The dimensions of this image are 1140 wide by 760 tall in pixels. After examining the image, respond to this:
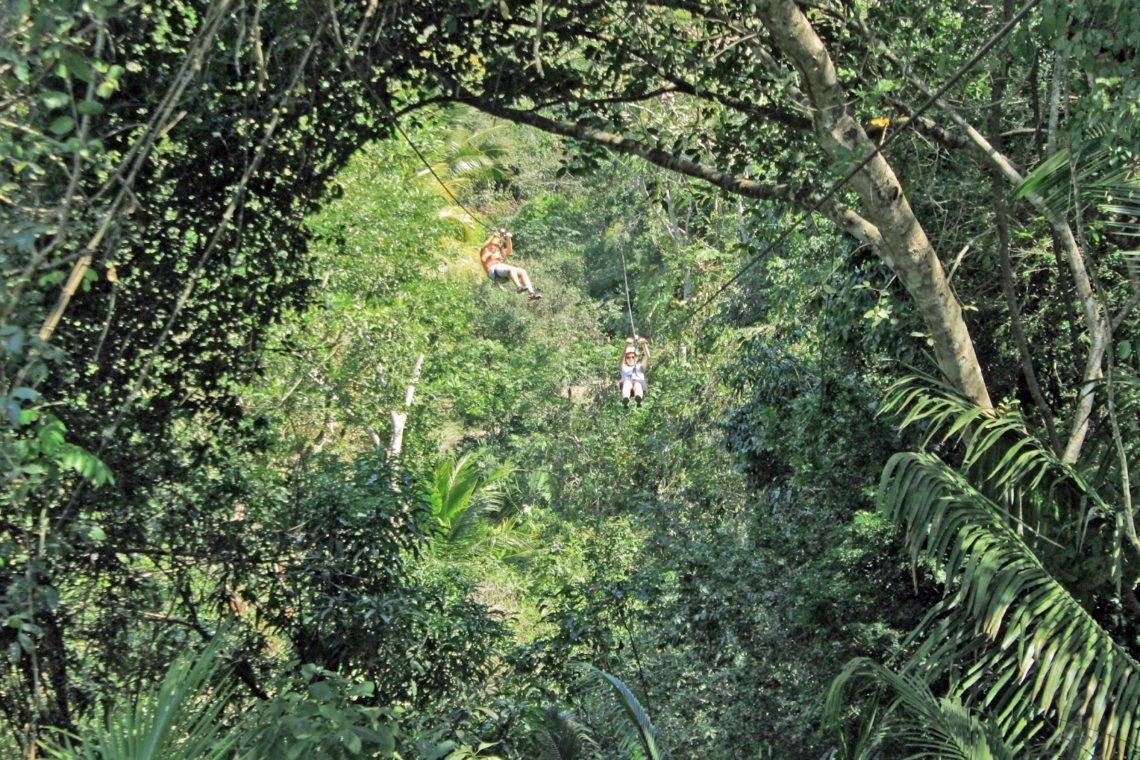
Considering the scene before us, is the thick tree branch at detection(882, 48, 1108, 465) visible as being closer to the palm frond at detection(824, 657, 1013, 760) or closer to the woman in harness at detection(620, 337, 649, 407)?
the palm frond at detection(824, 657, 1013, 760)

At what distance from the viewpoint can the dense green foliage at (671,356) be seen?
3.41m

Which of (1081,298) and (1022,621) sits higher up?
(1081,298)

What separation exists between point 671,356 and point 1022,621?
22.7ft

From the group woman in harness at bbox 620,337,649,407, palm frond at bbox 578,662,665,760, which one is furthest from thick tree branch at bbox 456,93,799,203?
woman in harness at bbox 620,337,649,407

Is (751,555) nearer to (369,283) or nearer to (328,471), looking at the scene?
(328,471)

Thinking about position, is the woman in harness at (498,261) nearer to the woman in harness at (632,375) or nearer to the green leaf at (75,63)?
the woman in harness at (632,375)

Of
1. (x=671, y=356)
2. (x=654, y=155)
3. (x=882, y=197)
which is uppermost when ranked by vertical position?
(x=882, y=197)

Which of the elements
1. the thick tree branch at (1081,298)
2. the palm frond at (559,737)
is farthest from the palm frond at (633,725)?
the thick tree branch at (1081,298)

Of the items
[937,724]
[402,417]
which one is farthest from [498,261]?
[937,724]

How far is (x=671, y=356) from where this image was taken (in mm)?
10156

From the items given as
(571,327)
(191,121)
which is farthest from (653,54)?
(571,327)

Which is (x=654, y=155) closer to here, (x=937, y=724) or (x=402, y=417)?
(x=937, y=724)

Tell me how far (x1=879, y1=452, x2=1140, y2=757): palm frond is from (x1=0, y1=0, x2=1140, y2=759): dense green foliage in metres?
0.02

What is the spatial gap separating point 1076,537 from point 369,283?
39.1 feet
